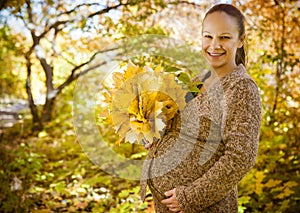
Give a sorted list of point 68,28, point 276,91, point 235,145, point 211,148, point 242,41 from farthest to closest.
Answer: point 68,28 < point 276,91 < point 242,41 < point 211,148 < point 235,145

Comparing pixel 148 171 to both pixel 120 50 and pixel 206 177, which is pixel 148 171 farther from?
pixel 120 50

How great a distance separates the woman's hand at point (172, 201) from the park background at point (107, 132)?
156 cm

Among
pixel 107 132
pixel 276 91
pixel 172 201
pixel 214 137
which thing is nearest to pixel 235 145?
pixel 214 137

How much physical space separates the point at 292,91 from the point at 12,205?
2882 millimetres

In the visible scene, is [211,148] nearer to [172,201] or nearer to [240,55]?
[172,201]

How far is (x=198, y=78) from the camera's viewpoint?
5.19 ft

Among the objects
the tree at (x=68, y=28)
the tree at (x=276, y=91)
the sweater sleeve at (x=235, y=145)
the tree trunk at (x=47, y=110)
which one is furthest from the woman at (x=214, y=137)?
the tree trunk at (x=47, y=110)

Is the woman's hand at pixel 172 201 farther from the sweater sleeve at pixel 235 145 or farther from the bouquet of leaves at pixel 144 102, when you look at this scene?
the bouquet of leaves at pixel 144 102

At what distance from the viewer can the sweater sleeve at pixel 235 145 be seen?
3.97ft

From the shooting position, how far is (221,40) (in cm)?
135

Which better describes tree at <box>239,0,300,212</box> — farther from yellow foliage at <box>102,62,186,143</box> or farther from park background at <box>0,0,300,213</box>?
yellow foliage at <box>102,62,186,143</box>

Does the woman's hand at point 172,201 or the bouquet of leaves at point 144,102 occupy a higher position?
the bouquet of leaves at point 144,102

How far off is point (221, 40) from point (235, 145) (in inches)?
14.6

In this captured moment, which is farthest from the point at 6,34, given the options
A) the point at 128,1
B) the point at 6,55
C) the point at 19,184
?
the point at 19,184
